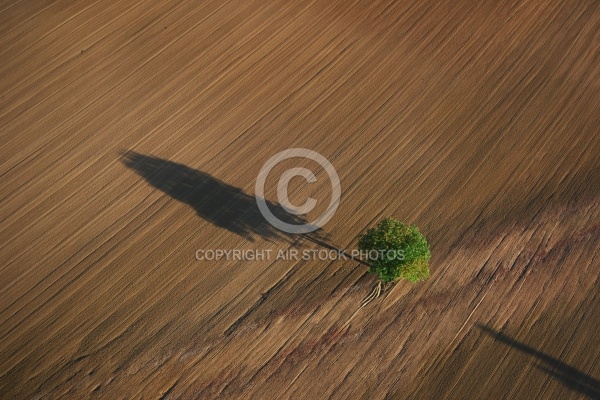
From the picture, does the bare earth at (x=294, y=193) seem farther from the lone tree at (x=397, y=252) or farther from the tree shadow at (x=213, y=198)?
the lone tree at (x=397, y=252)

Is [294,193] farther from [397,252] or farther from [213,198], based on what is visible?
[397,252]

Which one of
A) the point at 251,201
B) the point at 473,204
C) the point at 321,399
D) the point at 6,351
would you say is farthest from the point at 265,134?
the point at 6,351

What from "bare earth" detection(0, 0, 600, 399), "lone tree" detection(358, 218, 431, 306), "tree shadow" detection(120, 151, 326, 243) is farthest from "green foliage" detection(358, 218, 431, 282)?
"tree shadow" detection(120, 151, 326, 243)

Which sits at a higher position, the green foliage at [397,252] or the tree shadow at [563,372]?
the green foliage at [397,252]

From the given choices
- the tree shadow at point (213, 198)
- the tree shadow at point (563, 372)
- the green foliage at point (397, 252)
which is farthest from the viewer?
the tree shadow at point (213, 198)

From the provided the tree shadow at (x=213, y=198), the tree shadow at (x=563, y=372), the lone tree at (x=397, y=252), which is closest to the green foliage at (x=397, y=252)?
the lone tree at (x=397, y=252)

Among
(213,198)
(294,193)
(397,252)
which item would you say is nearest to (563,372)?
(397,252)

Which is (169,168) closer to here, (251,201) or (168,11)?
(251,201)
